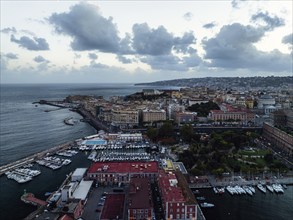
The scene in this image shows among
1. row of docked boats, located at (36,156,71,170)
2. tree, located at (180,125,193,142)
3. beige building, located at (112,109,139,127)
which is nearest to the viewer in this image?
row of docked boats, located at (36,156,71,170)

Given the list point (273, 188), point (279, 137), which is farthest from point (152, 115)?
point (273, 188)

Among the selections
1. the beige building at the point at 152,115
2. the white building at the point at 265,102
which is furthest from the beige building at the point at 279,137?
the white building at the point at 265,102

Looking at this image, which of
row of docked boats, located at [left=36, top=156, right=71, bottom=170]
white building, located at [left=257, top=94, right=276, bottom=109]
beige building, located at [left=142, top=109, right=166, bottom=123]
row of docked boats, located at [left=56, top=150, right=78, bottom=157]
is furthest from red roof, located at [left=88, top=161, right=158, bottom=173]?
white building, located at [left=257, top=94, right=276, bottom=109]

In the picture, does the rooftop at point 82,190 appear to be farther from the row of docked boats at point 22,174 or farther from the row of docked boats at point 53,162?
the row of docked boats at point 53,162

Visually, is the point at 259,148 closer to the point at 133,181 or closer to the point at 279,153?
the point at 279,153

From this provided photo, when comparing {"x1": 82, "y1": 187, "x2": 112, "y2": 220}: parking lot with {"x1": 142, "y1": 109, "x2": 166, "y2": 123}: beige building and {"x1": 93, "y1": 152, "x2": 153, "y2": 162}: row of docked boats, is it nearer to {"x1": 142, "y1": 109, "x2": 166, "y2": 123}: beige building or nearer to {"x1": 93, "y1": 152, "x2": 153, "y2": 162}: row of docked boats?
{"x1": 93, "y1": 152, "x2": 153, "y2": 162}: row of docked boats

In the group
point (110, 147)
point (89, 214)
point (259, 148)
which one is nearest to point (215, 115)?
point (259, 148)
